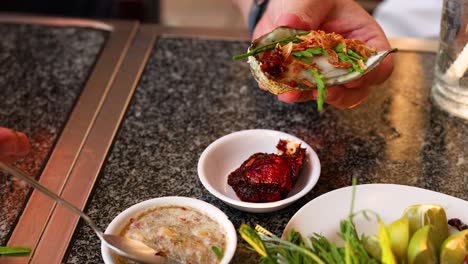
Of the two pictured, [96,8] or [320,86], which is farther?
[96,8]

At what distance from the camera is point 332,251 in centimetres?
91

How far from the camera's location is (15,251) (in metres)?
1.04

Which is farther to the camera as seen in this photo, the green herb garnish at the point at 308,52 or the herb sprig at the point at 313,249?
the green herb garnish at the point at 308,52

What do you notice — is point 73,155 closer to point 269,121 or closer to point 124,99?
point 124,99

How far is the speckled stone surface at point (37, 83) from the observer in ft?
4.01

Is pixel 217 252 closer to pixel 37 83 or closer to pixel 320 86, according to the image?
pixel 320 86

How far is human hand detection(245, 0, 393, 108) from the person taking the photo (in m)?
1.31

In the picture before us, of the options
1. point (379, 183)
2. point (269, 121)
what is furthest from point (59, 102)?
point (379, 183)

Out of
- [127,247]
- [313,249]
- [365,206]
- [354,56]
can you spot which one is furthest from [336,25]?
[127,247]

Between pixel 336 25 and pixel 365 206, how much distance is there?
0.51 metres

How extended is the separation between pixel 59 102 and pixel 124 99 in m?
0.15

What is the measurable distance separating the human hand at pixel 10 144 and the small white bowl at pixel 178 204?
0.25m

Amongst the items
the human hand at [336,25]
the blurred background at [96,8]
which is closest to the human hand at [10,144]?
the human hand at [336,25]

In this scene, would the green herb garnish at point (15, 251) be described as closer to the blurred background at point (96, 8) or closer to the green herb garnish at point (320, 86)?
the green herb garnish at point (320, 86)
